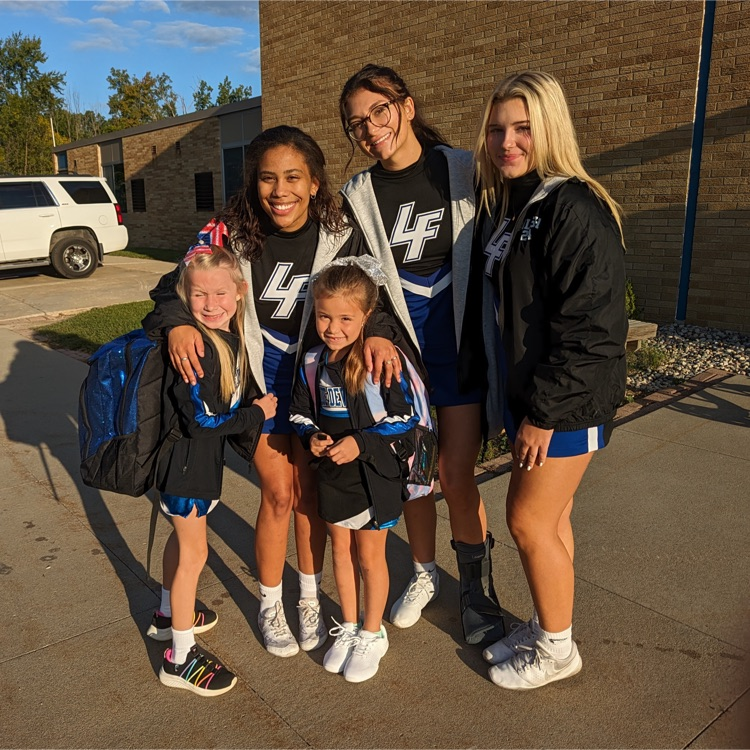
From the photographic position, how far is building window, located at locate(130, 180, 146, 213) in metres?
22.5

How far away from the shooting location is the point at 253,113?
17.0 m

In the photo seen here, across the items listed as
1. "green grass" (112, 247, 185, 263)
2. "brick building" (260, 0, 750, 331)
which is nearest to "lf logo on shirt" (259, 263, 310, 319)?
"brick building" (260, 0, 750, 331)

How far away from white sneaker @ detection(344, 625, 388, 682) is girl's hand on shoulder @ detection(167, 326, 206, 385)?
3.65ft

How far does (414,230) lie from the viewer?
2.56m

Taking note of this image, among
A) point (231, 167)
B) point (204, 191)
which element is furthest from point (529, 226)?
point (204, 191)

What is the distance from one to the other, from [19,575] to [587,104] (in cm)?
806

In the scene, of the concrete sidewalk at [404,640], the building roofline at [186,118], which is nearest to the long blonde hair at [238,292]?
the concrete sidewalk at [404,640]

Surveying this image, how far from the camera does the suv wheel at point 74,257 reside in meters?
13.6

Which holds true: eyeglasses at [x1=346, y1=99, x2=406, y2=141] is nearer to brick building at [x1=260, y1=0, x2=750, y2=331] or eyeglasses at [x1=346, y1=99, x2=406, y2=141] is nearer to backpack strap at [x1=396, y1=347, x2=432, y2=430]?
backpack strap at [x1=396, y1=347, x2=432, y2=430]

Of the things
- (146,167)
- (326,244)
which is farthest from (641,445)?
(146,167)

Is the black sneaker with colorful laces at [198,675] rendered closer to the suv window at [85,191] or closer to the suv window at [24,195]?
the suv window at [24,195]

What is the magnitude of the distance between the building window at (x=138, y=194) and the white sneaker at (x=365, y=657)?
A: 72.8 ft

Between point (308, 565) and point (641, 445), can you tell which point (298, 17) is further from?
point (308, 565)

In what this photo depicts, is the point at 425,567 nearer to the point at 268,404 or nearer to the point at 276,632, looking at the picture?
the point at 276,632
